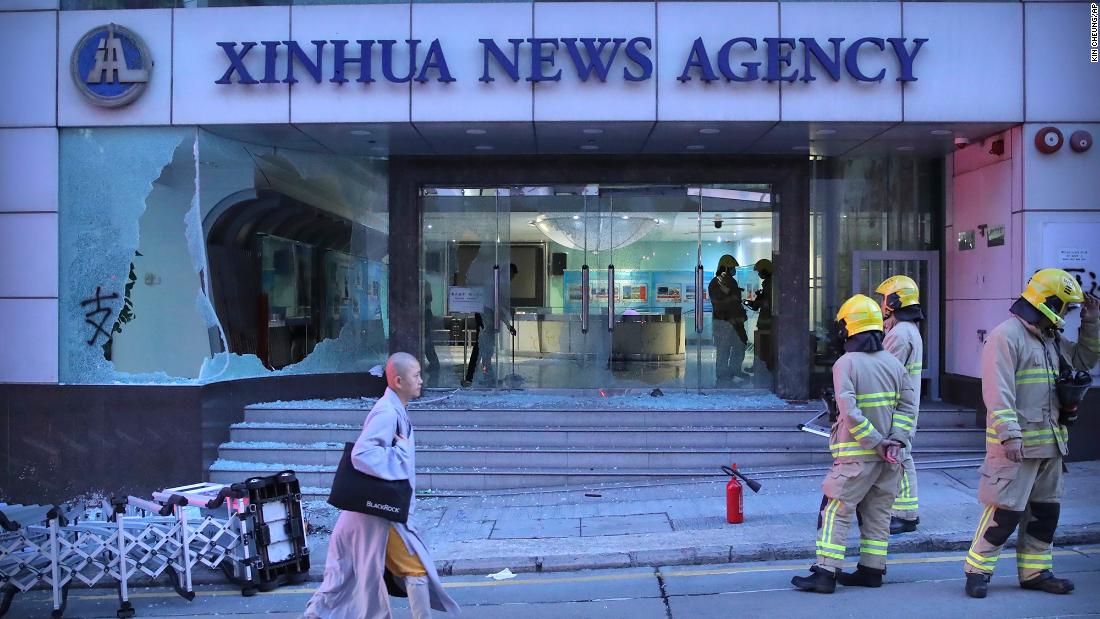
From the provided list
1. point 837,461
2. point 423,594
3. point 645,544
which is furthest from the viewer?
point 645,544

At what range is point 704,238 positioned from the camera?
12852 mm

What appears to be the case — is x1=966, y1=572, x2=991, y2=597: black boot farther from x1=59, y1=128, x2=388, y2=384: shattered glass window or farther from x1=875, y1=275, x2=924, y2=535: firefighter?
x1=59, y1=128, x2=388, y2=384: shattered glass window

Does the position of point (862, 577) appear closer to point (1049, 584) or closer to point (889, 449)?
point (889, 449)

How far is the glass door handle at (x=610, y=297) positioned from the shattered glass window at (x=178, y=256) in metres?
3.26

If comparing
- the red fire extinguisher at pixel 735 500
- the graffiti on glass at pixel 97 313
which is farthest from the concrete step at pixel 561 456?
the red fire extinguisher at pixel 735 500

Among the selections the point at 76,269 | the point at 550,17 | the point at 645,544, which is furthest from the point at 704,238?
the point at 76,269

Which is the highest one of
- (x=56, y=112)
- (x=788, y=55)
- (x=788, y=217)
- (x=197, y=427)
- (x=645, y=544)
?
(x=788, y=55)

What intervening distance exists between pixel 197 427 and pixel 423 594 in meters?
5.93

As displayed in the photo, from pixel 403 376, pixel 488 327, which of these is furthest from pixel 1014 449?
pixel 488 327

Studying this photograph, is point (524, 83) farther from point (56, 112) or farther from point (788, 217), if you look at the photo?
point (56, 112)

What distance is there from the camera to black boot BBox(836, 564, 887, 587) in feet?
20.0

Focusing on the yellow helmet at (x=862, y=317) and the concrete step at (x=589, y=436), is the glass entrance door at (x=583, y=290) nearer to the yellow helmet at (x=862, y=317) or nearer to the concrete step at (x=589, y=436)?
the concrete step at (x=589, y=436)

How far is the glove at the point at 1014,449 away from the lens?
5.64 metres

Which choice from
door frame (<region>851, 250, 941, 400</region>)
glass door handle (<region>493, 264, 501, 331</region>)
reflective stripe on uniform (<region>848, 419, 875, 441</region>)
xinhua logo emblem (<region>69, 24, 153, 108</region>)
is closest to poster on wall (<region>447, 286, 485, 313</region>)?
glass door handle (<region>493, 264, 501, 331</region>)
